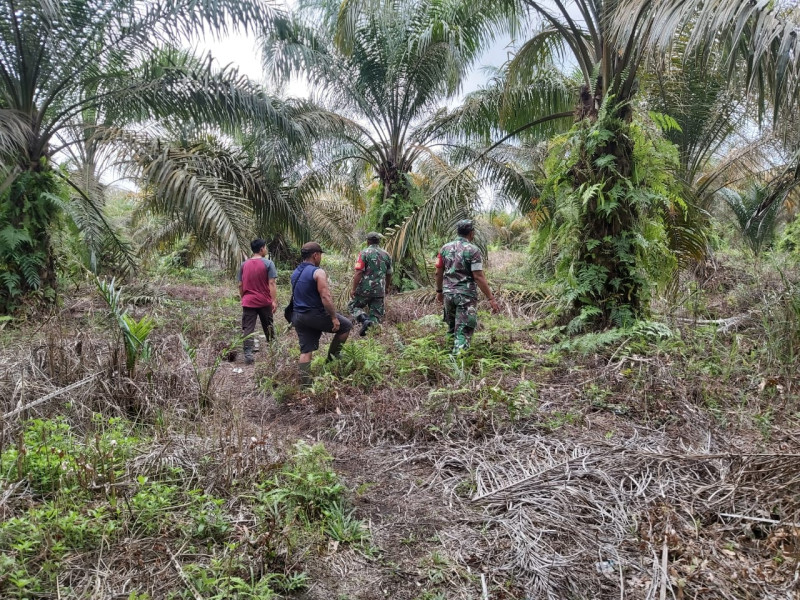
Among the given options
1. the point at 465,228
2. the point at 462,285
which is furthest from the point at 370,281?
the point at 465,228

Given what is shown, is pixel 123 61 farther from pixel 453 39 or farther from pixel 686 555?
pixel 686 555

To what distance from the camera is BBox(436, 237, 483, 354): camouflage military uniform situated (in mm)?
5809

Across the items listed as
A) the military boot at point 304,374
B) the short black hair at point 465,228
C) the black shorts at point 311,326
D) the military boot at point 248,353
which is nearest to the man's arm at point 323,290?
the black shorts at point 311,326

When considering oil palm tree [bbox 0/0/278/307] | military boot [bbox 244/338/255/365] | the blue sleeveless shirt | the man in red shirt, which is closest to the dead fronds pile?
the blue sleeveless shirt

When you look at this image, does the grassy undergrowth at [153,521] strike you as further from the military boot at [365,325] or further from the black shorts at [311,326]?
the military boot at [365,325]

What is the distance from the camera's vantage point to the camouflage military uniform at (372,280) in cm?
708

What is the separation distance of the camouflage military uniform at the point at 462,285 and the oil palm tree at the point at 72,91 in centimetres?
387

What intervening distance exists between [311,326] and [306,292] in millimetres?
354

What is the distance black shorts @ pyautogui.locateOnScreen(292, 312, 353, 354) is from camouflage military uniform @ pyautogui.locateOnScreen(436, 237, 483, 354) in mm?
1291

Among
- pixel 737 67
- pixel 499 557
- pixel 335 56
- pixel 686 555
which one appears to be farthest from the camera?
pixel 335 56

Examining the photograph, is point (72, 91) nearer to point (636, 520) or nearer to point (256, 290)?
point (256, 290)

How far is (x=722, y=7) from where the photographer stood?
3.72m

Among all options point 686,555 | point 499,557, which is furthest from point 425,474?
point 686,555

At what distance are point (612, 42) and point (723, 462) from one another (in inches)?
186
